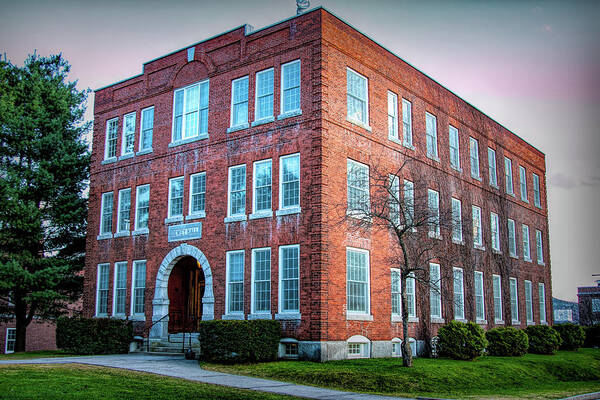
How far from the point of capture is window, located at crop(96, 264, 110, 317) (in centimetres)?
2670

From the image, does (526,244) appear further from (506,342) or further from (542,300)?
(506,342)

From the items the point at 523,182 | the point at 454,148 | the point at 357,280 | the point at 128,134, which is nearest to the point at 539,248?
the point at 523,182

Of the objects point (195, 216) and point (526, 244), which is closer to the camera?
point (195, 216)

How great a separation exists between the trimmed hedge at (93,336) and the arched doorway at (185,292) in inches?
82.2

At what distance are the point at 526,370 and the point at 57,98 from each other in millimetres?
24130

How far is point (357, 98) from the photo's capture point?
904 inches

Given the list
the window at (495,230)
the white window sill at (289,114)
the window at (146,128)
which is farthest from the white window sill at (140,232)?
the window at (495,230)

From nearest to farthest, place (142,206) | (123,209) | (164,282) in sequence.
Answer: (164,282)
(142,206)
(123,209)

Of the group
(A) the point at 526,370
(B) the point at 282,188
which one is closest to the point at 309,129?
(B) the point at 282,188

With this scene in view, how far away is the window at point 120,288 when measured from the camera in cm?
2595

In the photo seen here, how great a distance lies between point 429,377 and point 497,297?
15.3 m

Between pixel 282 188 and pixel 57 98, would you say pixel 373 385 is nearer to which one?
pixel 282 188

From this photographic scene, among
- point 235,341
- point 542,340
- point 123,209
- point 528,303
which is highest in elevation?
point 123,209

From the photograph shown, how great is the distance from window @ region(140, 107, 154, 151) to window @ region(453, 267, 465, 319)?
574 inches
